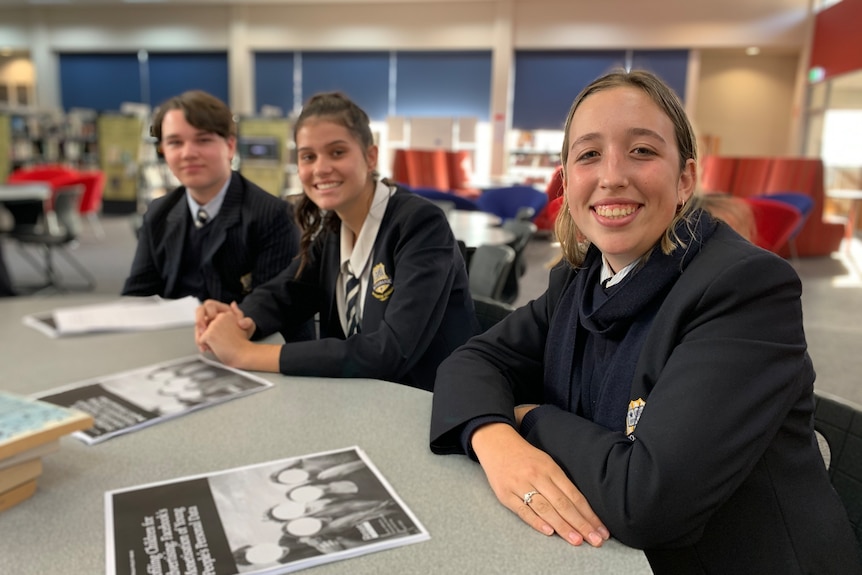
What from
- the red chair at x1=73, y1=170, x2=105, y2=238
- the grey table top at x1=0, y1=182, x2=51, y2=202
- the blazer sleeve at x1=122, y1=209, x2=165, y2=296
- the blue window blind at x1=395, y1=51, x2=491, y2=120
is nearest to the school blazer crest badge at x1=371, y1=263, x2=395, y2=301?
the blazer sleeve at x1=122, y1=209, x2=165, y2=296

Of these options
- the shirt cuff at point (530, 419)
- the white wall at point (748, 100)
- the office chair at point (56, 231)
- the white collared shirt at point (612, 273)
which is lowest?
the office chair at point (56, 231)

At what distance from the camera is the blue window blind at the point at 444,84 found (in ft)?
38.8

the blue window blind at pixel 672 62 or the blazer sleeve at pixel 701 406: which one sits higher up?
the blue window blind at pixel 672 62

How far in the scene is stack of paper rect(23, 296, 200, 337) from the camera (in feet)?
4.92

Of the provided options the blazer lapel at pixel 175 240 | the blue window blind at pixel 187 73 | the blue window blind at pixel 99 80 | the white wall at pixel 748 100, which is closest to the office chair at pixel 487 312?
the blazer lapel at pixel 175 240

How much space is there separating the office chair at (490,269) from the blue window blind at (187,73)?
1168cm

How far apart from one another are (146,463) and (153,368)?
0.42 meters

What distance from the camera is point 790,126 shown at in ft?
37.6

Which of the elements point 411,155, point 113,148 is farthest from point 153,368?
point 113,148

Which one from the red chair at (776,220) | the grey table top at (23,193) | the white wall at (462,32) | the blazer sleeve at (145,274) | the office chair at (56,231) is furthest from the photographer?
Answer: the white wall at (462,32)

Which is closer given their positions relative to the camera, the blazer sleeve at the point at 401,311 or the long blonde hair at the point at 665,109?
the long blonde hair at the point at 665,109

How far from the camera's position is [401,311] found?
1.44 m

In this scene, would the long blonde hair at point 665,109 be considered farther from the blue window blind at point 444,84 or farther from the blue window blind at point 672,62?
the blue window blind at point 672,62

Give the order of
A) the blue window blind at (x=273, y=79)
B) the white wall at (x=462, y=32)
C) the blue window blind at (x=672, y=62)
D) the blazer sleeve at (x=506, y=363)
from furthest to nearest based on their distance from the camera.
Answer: the blue window blind at (x=273, y=79)
the blue window blind at (x=672, y=62)
the white wall at (x=462, y=32)
the blazer sleeve at (x=506, y=363)
